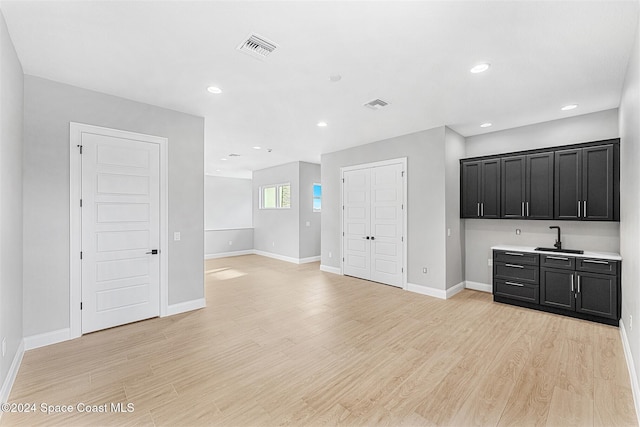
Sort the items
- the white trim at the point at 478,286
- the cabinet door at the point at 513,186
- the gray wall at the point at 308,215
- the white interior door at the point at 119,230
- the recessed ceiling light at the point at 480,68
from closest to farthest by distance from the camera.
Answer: the recessed ceiling light at the point at 480,68, the white interior door at the point at 119,230, the cabinet door at the point at 513,186, the white trim at the point at 478,286, the gray wall at the point at 308,215

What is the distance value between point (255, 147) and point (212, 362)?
15.0 ft

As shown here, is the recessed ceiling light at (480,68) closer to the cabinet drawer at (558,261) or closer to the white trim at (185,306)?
the cabinet drawer at (558,261)

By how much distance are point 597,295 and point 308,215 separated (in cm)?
612

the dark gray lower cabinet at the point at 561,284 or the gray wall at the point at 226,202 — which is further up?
the gray wall at the point at 226,202

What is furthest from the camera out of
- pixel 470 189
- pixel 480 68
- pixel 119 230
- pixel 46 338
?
pixel 470 189

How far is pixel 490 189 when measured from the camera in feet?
15.8

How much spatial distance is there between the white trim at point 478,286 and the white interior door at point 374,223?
1241mm

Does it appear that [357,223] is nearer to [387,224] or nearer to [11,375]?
[387,224]

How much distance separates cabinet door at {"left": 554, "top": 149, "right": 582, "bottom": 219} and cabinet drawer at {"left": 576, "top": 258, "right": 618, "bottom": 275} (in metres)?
0.64

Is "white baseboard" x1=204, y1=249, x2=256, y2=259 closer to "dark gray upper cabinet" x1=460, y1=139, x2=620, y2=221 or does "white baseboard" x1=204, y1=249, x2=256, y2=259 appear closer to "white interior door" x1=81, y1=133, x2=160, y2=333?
"white interior door" x1=81, y1=133, x2=160, y2=333

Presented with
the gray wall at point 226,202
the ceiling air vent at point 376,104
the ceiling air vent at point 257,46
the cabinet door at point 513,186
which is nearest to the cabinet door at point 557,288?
the cabinet door at point 513,186

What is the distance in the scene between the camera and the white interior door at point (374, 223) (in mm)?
5410

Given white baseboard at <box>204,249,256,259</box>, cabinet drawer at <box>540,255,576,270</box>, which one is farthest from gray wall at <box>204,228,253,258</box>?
cabinet drawer at <box>540,255,576,270</box>

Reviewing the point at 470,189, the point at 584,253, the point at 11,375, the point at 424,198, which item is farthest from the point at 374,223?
the point at 11,375
